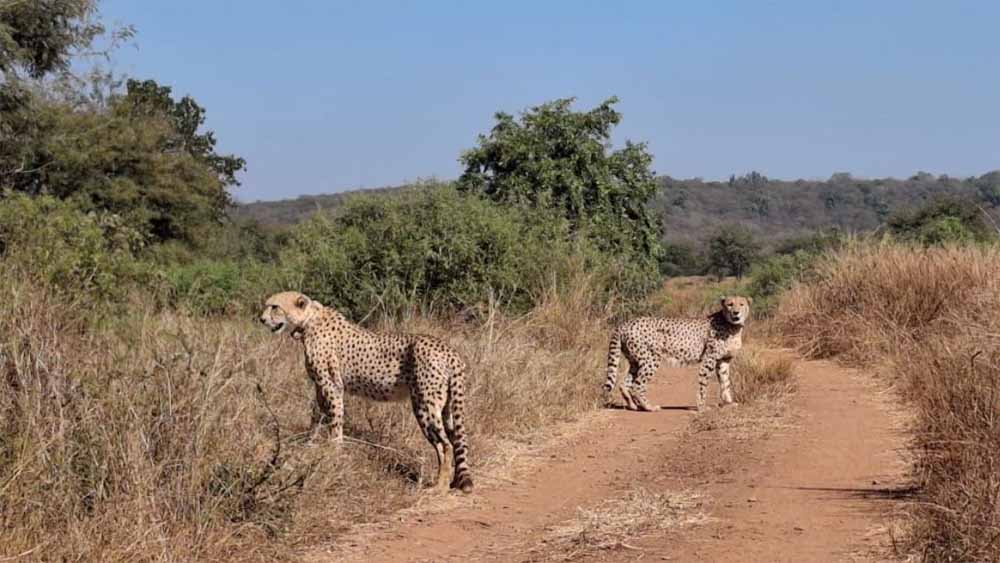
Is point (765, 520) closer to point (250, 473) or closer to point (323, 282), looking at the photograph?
point (250, 473)

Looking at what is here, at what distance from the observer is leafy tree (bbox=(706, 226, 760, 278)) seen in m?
39.8

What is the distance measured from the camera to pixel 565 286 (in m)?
15.0

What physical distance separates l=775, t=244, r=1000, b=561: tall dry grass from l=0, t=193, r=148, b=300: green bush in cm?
614

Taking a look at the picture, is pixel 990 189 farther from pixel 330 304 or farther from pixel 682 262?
pixel 330 304

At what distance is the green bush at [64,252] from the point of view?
10.8 m

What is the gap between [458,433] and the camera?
8258 mm

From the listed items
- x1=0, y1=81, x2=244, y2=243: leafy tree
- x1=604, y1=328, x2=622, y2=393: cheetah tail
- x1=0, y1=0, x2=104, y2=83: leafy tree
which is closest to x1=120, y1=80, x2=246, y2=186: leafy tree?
x1=0, y1=81, x2=244, y2=243: leafy tree

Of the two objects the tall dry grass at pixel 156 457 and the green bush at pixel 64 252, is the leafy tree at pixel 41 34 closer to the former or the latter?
the green bush at pixel 64 252

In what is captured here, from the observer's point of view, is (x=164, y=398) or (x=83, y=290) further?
(x=83, y=290)

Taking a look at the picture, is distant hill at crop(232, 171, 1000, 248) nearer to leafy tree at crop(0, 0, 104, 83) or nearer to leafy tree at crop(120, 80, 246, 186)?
leafy tree at crop(120, 80, 246, 186)

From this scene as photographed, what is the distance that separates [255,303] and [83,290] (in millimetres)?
2362

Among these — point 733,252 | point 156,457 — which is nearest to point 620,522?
point 156,457

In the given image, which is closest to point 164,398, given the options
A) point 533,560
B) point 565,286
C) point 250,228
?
point 533,560

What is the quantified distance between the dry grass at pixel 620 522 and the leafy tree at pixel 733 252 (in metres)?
32.1
